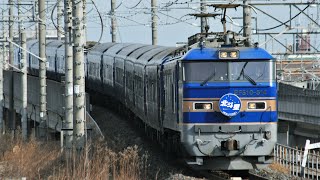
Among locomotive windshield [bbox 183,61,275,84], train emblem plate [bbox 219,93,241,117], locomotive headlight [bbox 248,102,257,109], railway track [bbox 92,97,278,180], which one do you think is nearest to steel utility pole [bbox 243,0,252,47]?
railway track [bbox 92,97,278,180]

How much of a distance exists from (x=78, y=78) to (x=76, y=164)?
1.73 meters

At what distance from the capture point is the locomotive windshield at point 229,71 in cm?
1630

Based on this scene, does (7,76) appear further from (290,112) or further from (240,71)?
(240,71)

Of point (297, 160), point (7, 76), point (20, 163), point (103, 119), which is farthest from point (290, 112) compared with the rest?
point (20, 163)

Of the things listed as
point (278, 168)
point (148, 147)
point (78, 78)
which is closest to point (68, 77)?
point (78, 78)

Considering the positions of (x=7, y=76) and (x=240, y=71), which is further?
(x=7, y=76)

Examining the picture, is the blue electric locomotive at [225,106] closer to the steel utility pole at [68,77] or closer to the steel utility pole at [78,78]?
the steel utility pole at [78,78]

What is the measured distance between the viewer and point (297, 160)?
835 inches

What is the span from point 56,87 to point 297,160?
11.4 meters

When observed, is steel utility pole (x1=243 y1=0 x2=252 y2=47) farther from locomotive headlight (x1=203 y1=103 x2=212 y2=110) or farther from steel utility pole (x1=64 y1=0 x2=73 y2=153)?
locomotive headlight (x1=203 y1=103 x2=212 y2=110)

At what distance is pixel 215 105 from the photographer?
16.1 metres

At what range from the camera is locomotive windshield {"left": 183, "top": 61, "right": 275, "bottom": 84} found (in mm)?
16297

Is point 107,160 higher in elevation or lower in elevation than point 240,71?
lower

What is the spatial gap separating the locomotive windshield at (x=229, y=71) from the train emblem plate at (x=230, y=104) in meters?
0.42
